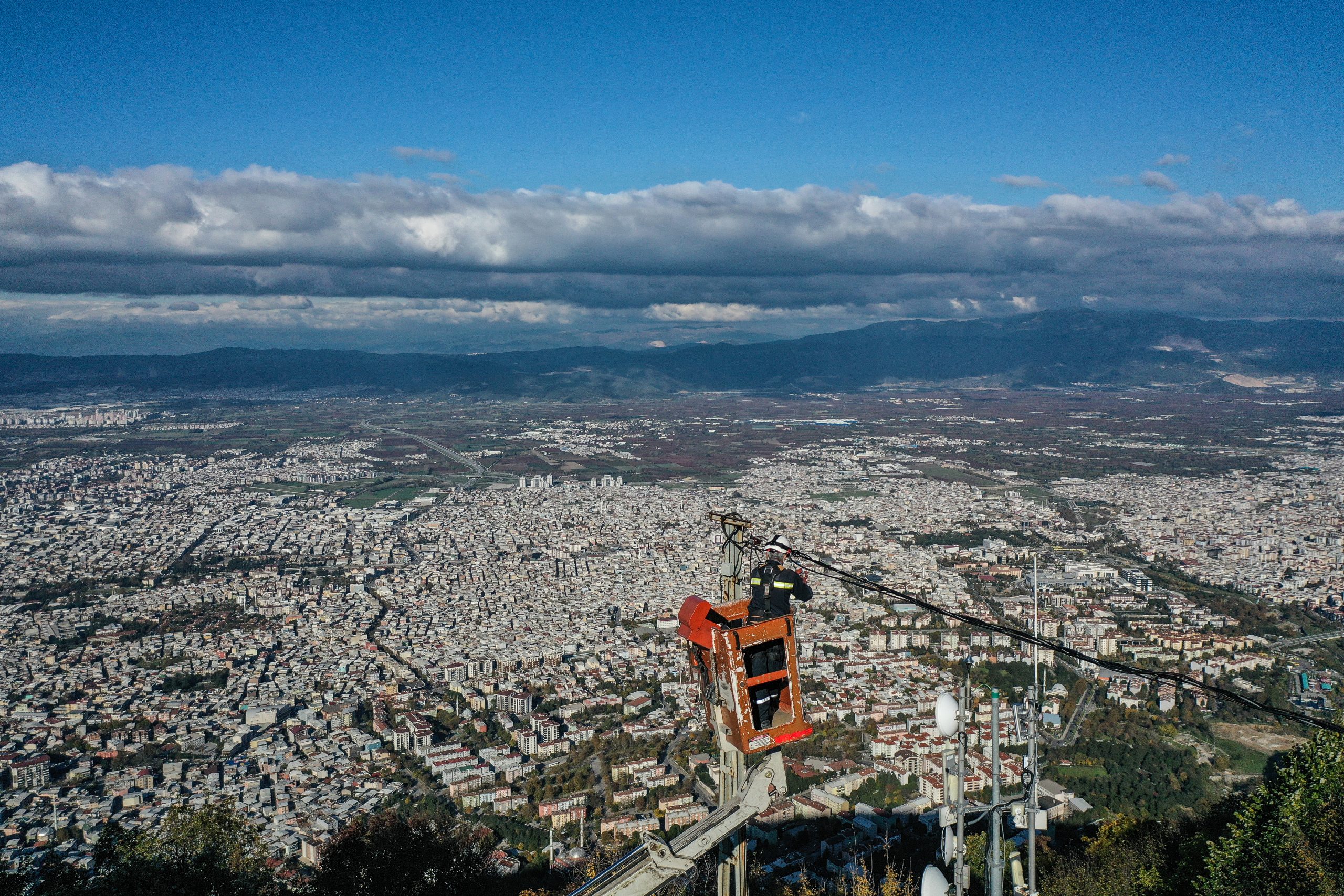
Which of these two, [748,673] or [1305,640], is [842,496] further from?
[748,673]

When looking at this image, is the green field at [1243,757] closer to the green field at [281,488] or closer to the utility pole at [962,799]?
the utility pole at [962,799]

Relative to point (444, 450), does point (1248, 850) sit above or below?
above

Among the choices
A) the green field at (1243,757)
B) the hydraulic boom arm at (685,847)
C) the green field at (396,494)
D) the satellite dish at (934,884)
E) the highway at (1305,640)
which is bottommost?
the green field at (396,494)

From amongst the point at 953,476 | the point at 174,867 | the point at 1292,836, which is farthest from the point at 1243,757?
the point at 953,476

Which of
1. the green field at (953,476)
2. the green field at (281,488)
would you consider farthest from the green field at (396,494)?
the green field at (953,476)

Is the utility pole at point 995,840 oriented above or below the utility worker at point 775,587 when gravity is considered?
below

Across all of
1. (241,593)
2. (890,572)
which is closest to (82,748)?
(241,593)

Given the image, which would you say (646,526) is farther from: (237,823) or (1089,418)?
(1089,418)
